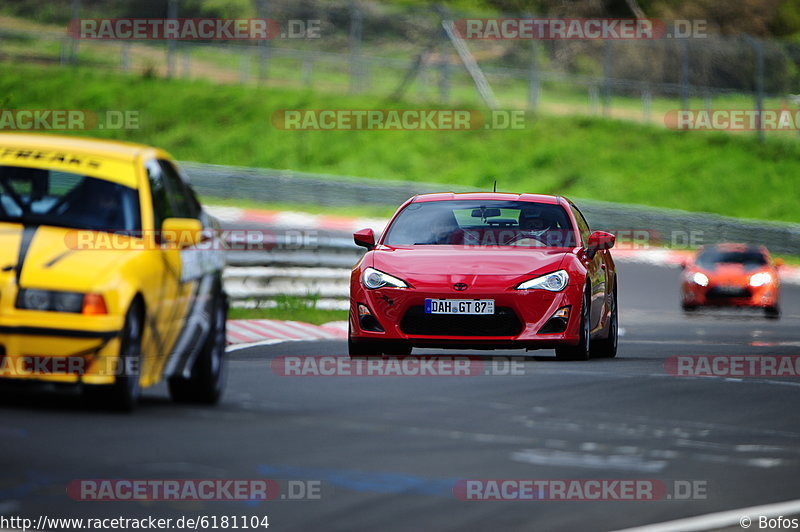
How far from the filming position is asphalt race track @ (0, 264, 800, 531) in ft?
25.1

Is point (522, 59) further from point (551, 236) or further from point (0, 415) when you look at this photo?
point (0, 415)

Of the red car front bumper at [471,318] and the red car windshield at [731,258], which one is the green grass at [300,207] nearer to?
the red car windshield at [731,258]

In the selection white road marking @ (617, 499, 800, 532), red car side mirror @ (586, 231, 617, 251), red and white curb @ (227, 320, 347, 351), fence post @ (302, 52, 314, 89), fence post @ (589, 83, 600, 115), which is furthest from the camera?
fence post @ (302, 52, 314, 89)

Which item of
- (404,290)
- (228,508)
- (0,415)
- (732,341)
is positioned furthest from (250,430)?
(732,341)

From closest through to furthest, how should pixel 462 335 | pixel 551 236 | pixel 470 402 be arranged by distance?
pixel 470 402 < pixel 462 335 < pixel 551 236

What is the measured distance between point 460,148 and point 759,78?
1012cm

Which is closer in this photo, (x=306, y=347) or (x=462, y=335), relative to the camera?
(x=462, y=335)

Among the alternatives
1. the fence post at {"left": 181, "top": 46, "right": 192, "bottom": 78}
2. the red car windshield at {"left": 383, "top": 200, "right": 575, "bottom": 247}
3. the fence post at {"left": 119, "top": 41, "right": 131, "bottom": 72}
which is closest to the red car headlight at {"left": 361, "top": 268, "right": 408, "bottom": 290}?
the red car windshield at {"left": 383, "top": 200, "right": 575, "bottom": 247}

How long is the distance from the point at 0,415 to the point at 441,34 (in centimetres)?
3537

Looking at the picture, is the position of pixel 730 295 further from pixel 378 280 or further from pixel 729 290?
pixel 378 280

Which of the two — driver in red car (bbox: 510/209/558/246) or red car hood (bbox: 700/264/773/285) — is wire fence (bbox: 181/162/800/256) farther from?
driver in red car (bbox: 510/209/558/246)

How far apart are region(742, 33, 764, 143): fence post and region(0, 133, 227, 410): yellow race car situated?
98.4 ft

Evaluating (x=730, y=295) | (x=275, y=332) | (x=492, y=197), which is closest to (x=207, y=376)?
(x=492, y=197)

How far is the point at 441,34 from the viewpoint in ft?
143
